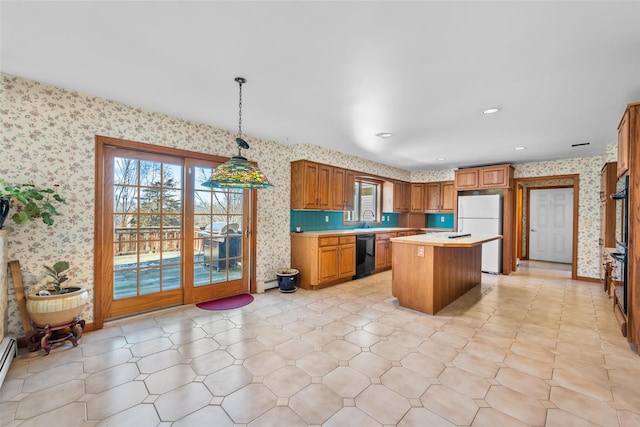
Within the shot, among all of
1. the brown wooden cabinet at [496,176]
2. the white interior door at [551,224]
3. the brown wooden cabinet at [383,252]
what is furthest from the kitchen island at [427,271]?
the white interior door at [551,224]

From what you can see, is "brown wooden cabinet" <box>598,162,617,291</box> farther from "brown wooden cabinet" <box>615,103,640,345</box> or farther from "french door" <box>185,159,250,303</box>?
"french door" <box>185,159,250,303</box>

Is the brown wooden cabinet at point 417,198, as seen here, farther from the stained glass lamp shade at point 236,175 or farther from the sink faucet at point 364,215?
the stained glass lamp shade at point 236,175

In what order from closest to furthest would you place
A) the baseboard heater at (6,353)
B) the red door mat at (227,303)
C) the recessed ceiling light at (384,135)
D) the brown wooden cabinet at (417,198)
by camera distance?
the baseboard heater at (6,353) → the red door mat at (227,303) → the recessed ceiling light at (384,135) → the brown wooden cabinet at (417,198)

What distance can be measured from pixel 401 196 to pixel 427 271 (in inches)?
155

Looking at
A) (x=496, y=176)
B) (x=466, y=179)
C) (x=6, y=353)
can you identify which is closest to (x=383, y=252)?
(x=466, y=179)

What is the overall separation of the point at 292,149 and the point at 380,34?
3.13 metres

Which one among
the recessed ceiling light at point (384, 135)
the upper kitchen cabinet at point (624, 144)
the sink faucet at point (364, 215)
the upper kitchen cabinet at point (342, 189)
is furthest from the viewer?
the sink faucet at point (364, 215)

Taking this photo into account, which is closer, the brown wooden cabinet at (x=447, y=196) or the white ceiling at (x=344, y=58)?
the white ceiling at (x=344, y=58)

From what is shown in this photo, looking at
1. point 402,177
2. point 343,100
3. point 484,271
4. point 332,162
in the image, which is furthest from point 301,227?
point 484,271

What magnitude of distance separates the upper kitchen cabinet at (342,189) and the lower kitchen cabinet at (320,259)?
0.68 meters

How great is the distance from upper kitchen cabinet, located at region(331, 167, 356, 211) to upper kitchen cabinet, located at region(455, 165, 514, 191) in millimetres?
2553

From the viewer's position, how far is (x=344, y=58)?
2.12 meters

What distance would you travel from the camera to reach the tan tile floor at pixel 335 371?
174 cm

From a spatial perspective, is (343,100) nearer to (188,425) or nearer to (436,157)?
(188,425)
